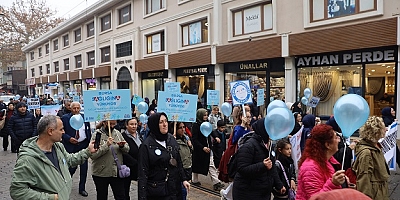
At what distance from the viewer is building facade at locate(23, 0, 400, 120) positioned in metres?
12.7

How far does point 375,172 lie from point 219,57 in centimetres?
1446

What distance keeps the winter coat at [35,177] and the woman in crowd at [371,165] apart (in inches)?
129

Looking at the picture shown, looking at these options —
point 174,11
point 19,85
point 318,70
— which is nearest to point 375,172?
point 318,70

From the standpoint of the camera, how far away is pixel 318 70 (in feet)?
48.0

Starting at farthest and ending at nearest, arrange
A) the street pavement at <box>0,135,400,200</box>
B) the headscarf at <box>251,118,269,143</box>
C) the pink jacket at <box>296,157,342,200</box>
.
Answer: the street pavement at <box>0,135,400,200</box>
the headscarf at <box>251,118,269,143</box>
the pink jacket at <box>296,157,342,200</box>

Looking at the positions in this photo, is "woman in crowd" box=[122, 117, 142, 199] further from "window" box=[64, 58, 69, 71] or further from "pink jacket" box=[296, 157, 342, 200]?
"window" box=[64, 58, 69, 71]

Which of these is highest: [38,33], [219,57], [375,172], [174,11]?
[38,33]

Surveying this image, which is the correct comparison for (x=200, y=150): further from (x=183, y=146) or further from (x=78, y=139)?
(x=78, y=139)

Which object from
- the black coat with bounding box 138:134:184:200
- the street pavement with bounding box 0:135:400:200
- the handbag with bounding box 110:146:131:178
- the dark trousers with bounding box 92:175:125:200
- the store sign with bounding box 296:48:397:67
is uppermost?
the store sign with bounding box 296:48:397:67

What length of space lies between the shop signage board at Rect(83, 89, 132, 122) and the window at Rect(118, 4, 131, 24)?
74.0 feet

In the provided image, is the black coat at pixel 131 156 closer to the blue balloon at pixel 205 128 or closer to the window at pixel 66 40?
the blue balloon at pixel 205 128

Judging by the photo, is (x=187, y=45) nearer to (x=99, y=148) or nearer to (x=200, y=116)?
(x=200, y=116)

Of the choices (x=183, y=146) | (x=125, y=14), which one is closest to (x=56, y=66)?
(x=125, y=14)

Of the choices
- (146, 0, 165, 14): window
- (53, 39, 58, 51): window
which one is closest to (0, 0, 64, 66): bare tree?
(53, 39, 58, 51): window
